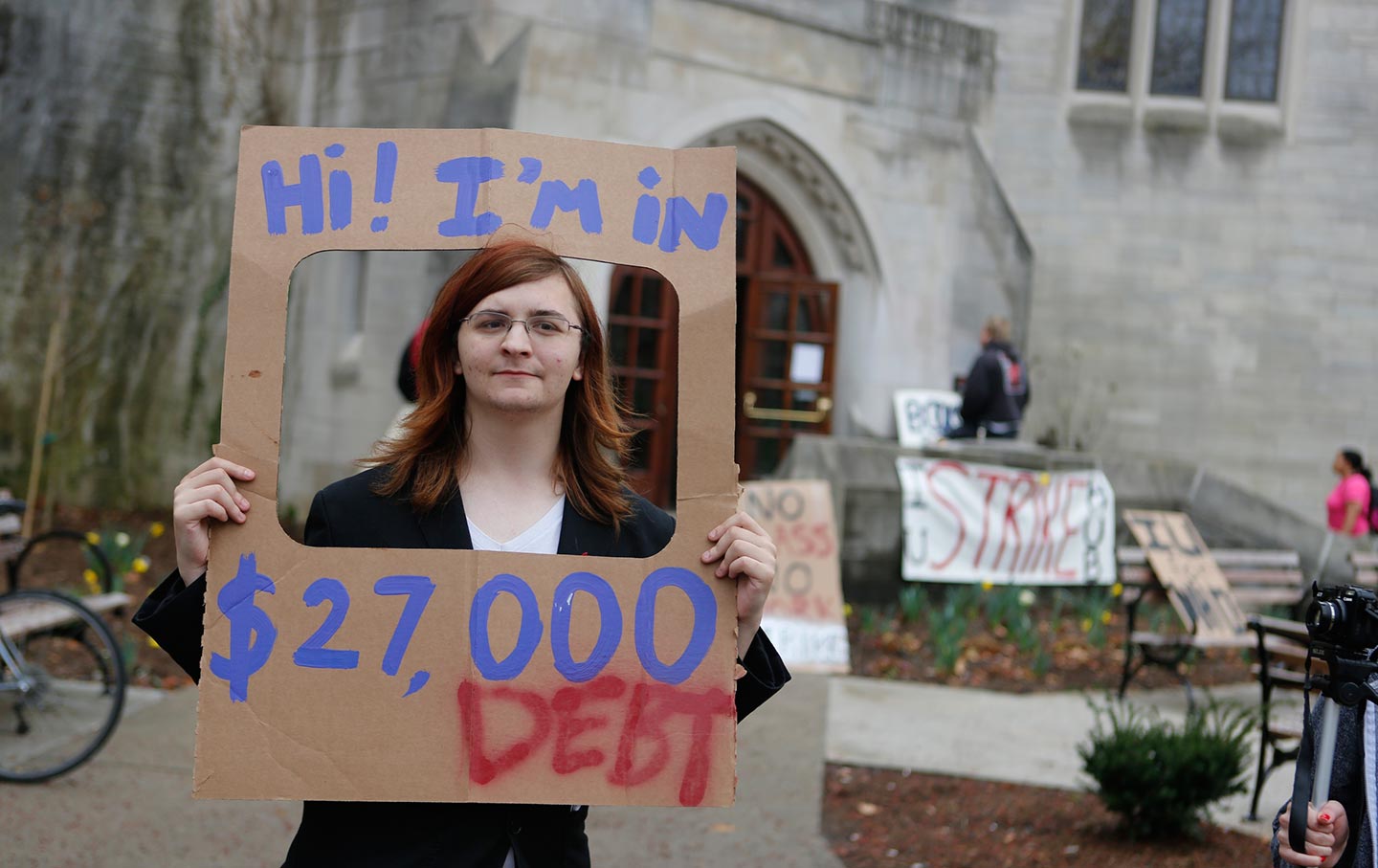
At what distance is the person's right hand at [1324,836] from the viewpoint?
243 cm

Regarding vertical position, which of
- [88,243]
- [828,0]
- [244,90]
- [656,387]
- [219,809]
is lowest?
[219,809]

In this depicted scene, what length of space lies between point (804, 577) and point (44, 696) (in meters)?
4.76

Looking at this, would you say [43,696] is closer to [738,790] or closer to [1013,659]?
[738,790]

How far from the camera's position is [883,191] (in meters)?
13.6

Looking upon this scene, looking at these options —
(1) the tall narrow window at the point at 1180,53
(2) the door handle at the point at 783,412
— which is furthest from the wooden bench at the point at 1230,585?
(1) the tall narrow window at the point at 1180,53

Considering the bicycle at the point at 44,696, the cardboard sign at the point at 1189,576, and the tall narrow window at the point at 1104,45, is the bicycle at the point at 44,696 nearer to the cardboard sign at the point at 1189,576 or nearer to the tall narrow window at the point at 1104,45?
the cardboard sign at the point at 1189,576

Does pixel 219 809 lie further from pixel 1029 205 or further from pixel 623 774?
pixel 1029 205

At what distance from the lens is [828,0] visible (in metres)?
13.1

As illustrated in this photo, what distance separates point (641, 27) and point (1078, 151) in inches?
297

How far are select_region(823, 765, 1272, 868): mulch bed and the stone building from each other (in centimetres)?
625

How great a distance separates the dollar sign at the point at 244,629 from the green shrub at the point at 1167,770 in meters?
3.64

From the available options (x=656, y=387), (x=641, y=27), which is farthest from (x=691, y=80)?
(x=656, y=387)

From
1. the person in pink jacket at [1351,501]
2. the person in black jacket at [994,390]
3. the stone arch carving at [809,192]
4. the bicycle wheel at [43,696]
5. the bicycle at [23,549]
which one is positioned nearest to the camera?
the bicycle wheel at [43,696]

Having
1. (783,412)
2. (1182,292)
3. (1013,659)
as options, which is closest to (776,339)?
(783,412)
